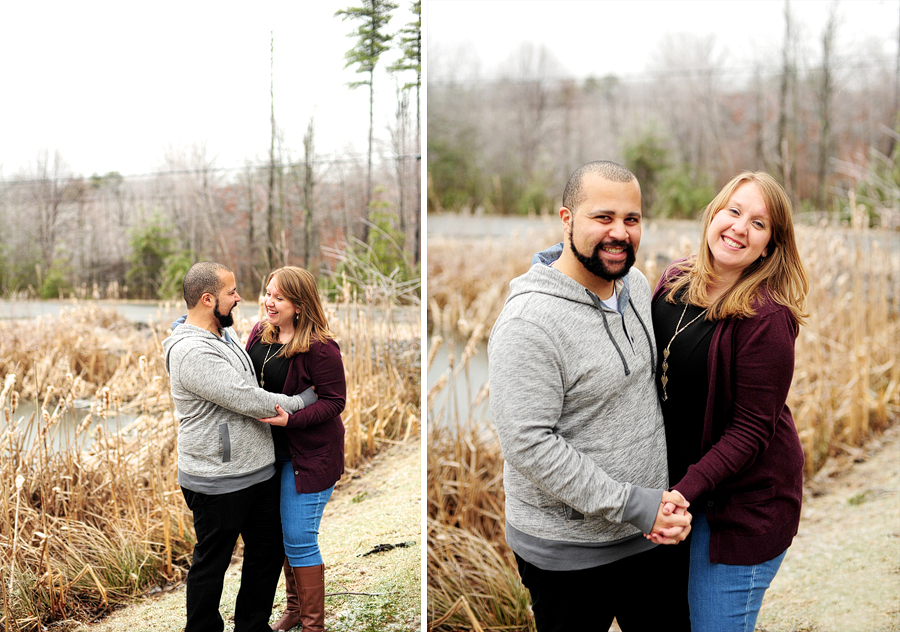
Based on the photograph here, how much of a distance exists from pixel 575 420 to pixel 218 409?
1.23 m

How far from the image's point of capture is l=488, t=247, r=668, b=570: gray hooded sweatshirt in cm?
151

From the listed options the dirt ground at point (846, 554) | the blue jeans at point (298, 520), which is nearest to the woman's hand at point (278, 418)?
the blue jeans at point (298, 520)

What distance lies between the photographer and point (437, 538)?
3031mm

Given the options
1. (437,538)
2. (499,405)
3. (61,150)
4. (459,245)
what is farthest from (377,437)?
(459,245)

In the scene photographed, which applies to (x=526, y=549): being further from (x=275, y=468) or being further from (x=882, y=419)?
(x=882, y=419)

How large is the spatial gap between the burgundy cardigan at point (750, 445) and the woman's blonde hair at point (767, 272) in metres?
0.03

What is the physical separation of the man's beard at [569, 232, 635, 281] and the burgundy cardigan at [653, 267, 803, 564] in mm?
297

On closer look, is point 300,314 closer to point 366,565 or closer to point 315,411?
point 315,411

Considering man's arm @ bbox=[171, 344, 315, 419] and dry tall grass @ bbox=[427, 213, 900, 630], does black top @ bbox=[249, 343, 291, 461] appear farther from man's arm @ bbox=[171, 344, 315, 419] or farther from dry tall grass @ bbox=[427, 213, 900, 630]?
dry tall grass @ bbox=[427, 213, 900, 630]

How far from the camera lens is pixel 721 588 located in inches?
67.9

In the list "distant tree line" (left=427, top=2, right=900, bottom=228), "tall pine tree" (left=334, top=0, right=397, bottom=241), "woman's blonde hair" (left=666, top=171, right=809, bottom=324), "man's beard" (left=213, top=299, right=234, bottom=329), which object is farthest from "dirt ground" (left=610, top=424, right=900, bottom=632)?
"distant tree line" (left=427, top=2, right=900, bottom=228)

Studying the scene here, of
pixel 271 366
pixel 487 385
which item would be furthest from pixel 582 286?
pixel 487 385

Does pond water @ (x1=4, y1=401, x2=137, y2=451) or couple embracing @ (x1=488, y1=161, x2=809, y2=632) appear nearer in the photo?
couple embracing @ (x1=488, y1=161, x2=809, y2=632)

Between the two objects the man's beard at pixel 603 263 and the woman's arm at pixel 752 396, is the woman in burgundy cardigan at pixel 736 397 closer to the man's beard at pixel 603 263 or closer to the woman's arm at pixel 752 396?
the woman's arm at pixel 752 396
